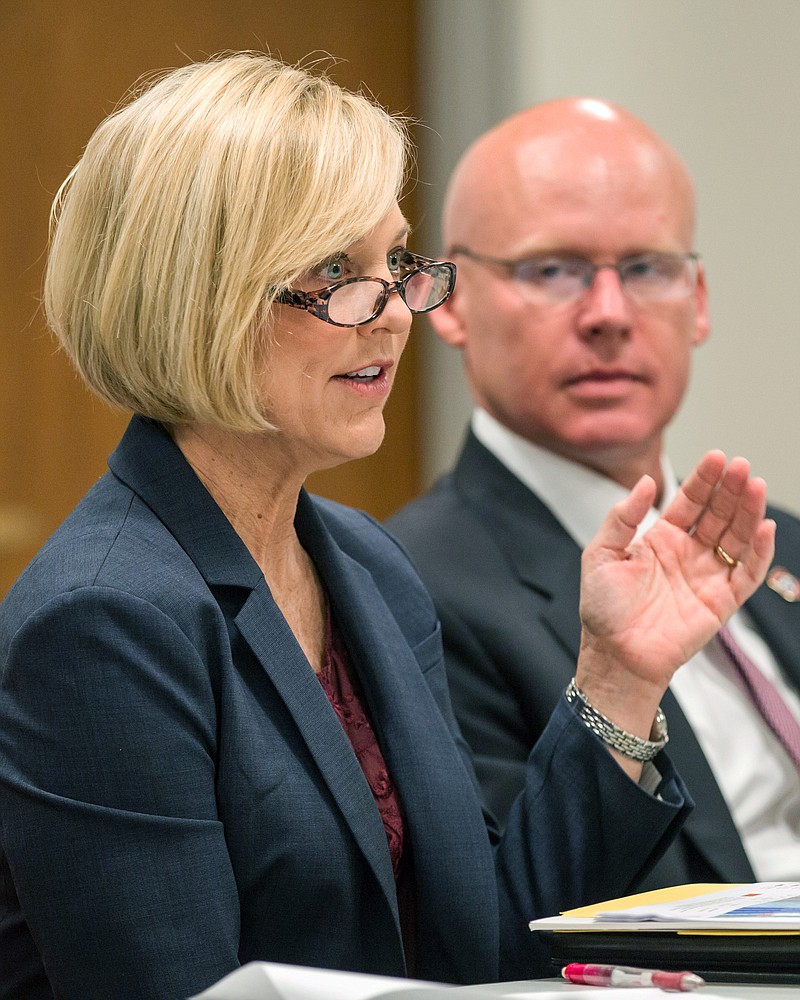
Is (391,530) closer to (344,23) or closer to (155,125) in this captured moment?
(155,125)

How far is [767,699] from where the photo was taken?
181 centimetres

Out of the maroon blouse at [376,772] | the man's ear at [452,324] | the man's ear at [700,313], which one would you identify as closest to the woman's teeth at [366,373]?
the maroon blouse at [376,772]

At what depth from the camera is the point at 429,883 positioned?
4.00 ft

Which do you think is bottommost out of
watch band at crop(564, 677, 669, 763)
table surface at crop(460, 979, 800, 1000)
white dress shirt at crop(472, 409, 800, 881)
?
white dress shirt at crop(472, 409, 800, 881)

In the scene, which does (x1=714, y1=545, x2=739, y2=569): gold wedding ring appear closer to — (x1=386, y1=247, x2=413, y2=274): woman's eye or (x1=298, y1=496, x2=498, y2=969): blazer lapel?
(x1=298, y1=496, x2=498, y2=969): blazer lapel

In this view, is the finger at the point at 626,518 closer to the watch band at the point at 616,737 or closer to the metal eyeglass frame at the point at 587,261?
the watch band at the point at 616,737

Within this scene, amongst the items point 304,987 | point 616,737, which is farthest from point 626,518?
point 304,987

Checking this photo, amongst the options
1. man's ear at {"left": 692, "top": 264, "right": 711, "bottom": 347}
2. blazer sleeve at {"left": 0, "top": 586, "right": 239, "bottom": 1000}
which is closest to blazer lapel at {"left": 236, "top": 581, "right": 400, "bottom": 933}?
blazer sleeve at {"left": 0, "top": 586, "right": 239, "bottom": 1000}

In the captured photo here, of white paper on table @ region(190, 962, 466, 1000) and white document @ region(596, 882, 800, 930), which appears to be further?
white document @ region(596, 882, 800, 930)

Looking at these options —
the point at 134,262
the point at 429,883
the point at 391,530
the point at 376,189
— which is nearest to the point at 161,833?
the point at 429,883

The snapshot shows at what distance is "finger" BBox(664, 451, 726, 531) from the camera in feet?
4.79

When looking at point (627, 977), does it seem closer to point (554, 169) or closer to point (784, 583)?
point (784, 583)

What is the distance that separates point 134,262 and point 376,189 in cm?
23

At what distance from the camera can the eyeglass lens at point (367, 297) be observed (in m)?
1.17
